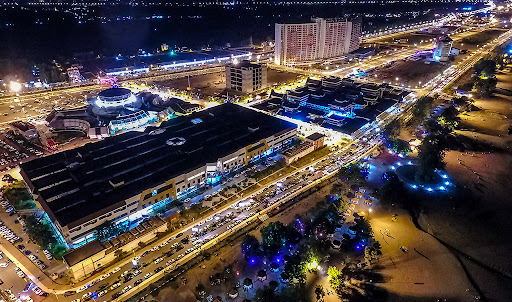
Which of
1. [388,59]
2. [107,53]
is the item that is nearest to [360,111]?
[388,59]

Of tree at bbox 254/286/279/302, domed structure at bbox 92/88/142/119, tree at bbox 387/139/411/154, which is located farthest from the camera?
domed structure at bbox 92/88/142/119

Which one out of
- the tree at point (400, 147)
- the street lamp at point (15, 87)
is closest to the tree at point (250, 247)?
the tree at point (400, 147)

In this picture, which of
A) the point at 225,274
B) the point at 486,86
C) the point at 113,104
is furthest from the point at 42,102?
the point at 486,86

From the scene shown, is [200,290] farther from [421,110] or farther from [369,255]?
[421,110]

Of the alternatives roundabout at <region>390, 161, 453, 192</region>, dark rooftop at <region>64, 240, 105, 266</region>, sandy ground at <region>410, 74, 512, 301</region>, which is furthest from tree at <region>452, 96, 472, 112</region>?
dark rooftop at <region>64, 240, 105, 266</region>

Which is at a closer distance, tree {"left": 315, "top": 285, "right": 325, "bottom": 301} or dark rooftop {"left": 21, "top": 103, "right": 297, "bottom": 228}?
tree {"left": 315, "top": 285, "right": 325, "bottom": 301}

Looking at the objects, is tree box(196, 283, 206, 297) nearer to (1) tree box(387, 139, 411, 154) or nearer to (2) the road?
(1) tree box(387, 139, 411, 154)
